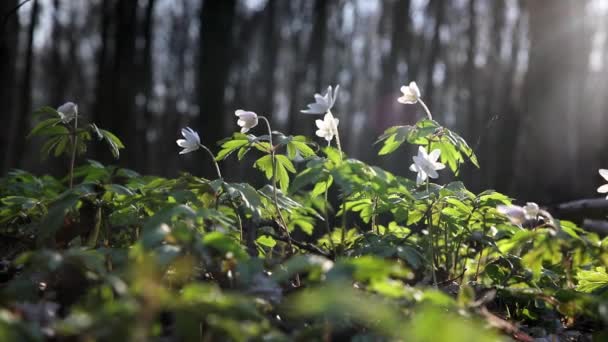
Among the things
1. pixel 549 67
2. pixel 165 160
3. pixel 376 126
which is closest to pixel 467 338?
pixel 549 67

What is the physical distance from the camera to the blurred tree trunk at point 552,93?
665 cm

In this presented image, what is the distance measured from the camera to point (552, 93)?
6.78m

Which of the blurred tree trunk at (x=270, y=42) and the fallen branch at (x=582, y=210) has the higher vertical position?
the blurred tree trunk at (x=270, y=42)

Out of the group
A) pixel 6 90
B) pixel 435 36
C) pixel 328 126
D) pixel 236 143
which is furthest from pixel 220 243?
pixel 435 36

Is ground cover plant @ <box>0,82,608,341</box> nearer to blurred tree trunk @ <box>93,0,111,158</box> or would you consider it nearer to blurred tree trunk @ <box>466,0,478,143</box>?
blurred tree trunk @ <box>93,0,111,158</box>

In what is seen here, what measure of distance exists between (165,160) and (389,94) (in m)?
9.02

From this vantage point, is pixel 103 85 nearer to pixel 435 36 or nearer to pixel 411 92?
pixel 411 92

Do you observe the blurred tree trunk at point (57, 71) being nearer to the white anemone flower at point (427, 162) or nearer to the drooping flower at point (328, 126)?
the drooping flower at point (328, 126)

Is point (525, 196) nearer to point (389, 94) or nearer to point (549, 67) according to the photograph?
point (549, 67)

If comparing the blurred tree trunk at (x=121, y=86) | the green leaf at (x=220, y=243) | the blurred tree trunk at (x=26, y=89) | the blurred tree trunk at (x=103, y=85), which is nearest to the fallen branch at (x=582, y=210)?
the green leaf at (x=220, y=243)

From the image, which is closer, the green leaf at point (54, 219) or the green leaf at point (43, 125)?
the green leaf at point (54, 219)

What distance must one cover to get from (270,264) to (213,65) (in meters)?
7.44

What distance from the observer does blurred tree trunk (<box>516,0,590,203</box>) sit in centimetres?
665

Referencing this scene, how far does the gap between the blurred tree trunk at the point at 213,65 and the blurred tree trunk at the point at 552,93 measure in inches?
183
